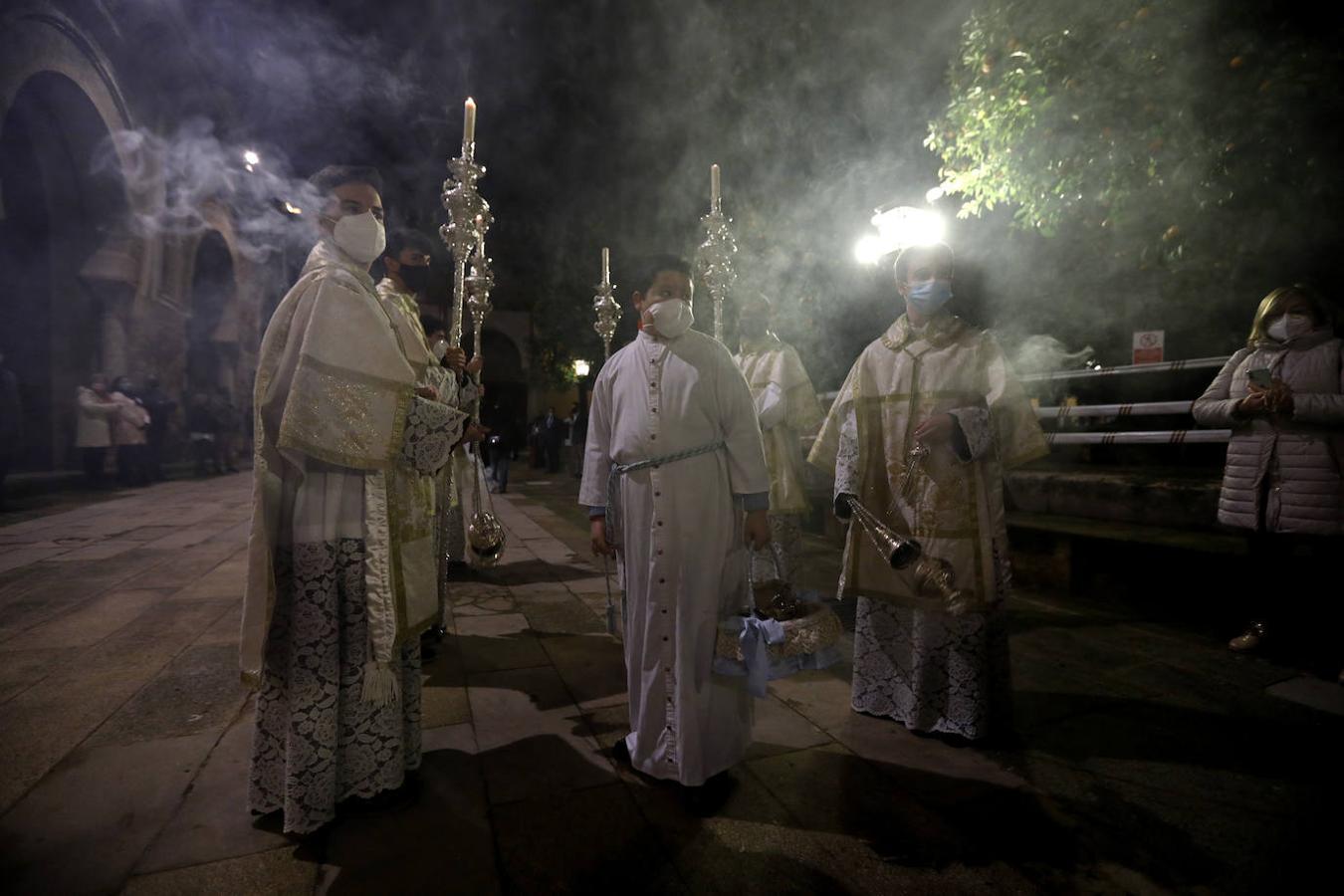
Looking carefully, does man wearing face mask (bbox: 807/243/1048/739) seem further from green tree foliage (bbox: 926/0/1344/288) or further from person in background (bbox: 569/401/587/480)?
person in background (bbox: 569/401/587/480)

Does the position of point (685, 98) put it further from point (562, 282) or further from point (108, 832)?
point (108, 832)

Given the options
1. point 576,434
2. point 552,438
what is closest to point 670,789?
point 576,434

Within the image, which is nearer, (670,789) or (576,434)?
(670,789)

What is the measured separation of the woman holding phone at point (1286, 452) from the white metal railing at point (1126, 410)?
1.11 m

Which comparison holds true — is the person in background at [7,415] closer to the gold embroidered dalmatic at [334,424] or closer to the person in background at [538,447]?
the gold embroidered dalmatic at [334,424]

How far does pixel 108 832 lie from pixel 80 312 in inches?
613

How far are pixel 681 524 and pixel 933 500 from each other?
1.28m

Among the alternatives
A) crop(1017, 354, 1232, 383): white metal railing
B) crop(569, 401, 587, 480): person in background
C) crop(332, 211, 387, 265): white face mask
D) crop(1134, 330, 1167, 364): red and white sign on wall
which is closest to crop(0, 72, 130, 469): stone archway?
crop(569, 401, 587, 480): person in background

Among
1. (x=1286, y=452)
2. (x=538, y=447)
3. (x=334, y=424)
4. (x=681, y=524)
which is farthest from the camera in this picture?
(x=538, y=447)

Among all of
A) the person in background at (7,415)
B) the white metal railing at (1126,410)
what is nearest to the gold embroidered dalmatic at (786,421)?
the white metal railing at (1126,410)

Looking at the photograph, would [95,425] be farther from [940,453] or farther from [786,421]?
[940,453]

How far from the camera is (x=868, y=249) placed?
9.49 metres

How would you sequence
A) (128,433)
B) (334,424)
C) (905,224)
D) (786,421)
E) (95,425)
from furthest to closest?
(128,433) → (95,425) → (905,224) → (786,421) → (334,424)

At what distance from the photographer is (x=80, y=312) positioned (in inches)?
523
